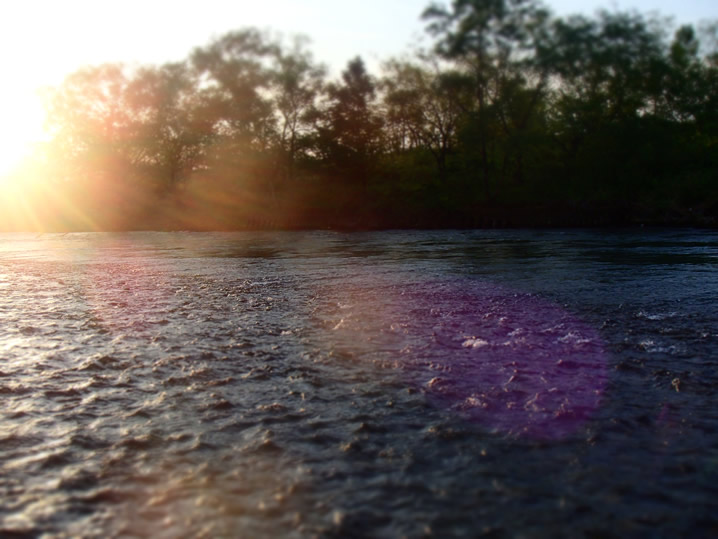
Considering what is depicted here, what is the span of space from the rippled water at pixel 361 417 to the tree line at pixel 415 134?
1837 inches

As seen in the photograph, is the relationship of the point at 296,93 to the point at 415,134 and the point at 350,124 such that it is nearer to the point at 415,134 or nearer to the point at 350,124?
the point at 350,124

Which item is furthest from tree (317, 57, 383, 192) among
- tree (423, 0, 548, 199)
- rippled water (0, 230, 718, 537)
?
rippled water (0, 230, 718, 537)

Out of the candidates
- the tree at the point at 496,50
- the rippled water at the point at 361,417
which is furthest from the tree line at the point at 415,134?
the rippled water at the point at 361,417

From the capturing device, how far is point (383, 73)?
70375 millimetres

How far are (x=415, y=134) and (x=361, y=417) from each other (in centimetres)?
7149

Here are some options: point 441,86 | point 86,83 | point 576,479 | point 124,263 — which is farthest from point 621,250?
point 86,83

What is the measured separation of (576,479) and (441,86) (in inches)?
2493

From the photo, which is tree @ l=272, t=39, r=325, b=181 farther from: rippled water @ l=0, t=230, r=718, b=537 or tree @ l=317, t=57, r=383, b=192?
rippled water @ l=0, t=230, r=718, b=537

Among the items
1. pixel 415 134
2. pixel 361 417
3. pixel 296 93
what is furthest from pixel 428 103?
pixel 361 417

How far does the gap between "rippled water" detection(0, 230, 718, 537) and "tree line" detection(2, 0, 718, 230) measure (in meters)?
46.6

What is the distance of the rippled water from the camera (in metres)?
4.02

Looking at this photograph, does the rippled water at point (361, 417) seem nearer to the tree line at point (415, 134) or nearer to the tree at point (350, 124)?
the tree line at point (415, 134)

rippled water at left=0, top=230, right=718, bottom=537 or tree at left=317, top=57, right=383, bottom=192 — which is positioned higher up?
tree at left=317, top=57, right=383, bottom=192

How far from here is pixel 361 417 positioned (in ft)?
19.1
